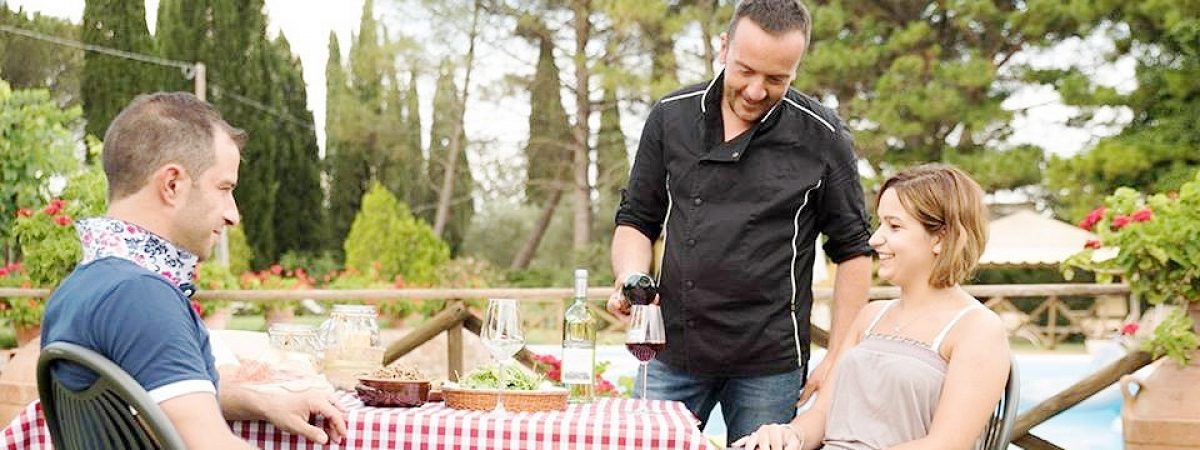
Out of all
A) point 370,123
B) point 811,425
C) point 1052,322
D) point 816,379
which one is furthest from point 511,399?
point 370,123

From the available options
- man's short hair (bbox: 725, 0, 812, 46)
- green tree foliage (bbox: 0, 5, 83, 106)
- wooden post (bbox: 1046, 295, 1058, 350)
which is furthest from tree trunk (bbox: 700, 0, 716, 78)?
man's short hair (bbox: 725, 0, 812, 46)

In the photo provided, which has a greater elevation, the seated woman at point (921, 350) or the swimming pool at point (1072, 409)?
the seated woman at point (921, 350)

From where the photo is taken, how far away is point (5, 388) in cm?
521

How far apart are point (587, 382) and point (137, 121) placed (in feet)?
2.78

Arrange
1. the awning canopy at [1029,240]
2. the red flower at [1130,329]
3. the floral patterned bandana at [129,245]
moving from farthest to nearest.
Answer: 1. the awning canopy at [1029,240]
2. the red flower at [1130,329]
3. the floral patterned bandana at [129,245]

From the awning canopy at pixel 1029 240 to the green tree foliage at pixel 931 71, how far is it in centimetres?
85

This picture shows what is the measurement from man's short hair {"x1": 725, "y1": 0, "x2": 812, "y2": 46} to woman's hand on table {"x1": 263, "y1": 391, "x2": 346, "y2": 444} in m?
0.98

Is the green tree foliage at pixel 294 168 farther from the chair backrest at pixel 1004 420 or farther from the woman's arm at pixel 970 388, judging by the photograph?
the woman's arm at pixel 970 388

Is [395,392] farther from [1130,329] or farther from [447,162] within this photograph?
[447,162]

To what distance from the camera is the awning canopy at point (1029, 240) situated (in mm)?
16047

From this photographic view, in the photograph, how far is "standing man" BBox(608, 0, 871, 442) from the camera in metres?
2.58

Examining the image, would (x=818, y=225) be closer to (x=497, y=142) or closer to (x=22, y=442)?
(x=22, y=442)

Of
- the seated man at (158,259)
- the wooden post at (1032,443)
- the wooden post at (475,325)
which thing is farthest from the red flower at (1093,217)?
the seated man at (158,259)

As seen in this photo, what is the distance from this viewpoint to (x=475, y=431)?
6.59 feet
